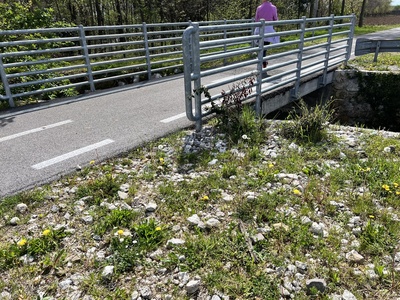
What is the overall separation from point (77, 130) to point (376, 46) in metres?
8.75

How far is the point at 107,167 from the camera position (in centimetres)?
404

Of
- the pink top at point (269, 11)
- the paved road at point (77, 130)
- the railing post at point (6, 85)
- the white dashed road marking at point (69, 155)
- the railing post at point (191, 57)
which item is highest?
the pink top at point (269, 11)

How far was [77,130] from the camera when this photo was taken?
5.37m

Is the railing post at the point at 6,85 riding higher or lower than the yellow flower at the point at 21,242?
higher

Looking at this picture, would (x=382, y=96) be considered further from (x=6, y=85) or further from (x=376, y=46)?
(x=6, y=85)

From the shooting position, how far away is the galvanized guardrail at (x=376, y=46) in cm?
913

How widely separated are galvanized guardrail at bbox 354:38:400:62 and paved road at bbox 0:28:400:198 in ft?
18.9

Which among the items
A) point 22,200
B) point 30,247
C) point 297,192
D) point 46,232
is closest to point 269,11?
point 297,192

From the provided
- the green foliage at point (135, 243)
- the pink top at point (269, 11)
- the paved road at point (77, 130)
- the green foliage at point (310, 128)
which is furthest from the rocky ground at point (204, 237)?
the pink top at point (269, 11)

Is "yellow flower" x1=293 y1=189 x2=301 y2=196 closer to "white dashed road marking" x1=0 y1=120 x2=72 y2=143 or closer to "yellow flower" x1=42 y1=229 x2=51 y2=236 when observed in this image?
"yellow flower" x1=42 y1=229 x2=51 y2=236

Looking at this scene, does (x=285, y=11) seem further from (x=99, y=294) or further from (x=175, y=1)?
(x=99, y=294)

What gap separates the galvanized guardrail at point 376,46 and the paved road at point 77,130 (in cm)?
575

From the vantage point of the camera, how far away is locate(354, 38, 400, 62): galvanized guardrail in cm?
913

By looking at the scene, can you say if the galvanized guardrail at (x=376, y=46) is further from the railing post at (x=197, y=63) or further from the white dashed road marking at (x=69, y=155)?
the white dashed road marking at (x=69, y=155)
